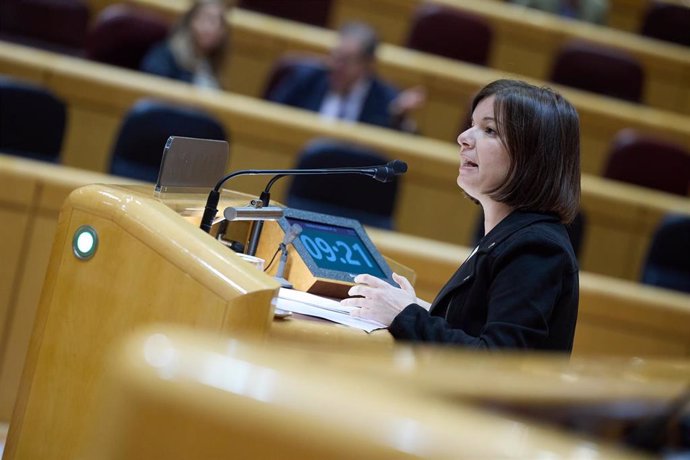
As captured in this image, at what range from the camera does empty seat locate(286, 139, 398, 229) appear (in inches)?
89.4

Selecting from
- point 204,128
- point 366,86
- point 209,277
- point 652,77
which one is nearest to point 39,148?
point 204,128

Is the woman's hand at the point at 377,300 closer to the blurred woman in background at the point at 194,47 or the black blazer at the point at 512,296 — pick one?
the black blazer at the point at 512,296

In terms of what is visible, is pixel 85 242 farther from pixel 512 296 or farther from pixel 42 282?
pixel 42 282

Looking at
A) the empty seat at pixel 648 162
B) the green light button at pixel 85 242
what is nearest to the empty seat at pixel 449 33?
the empty seat at pixel 648 162

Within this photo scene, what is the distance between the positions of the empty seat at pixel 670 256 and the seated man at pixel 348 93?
75 centimetres

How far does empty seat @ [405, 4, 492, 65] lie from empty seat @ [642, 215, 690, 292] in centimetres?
106

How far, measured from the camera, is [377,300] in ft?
3.60

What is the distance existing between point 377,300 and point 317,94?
6.17 feet

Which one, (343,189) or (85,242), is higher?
(343,189)

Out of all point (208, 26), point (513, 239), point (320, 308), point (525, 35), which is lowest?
point (320, 308)

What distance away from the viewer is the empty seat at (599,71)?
3418 millimetres

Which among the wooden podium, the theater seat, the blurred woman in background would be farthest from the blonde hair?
the wooden podium

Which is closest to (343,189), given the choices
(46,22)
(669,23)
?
(46,22)

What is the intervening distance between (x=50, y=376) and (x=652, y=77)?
3.03 m
